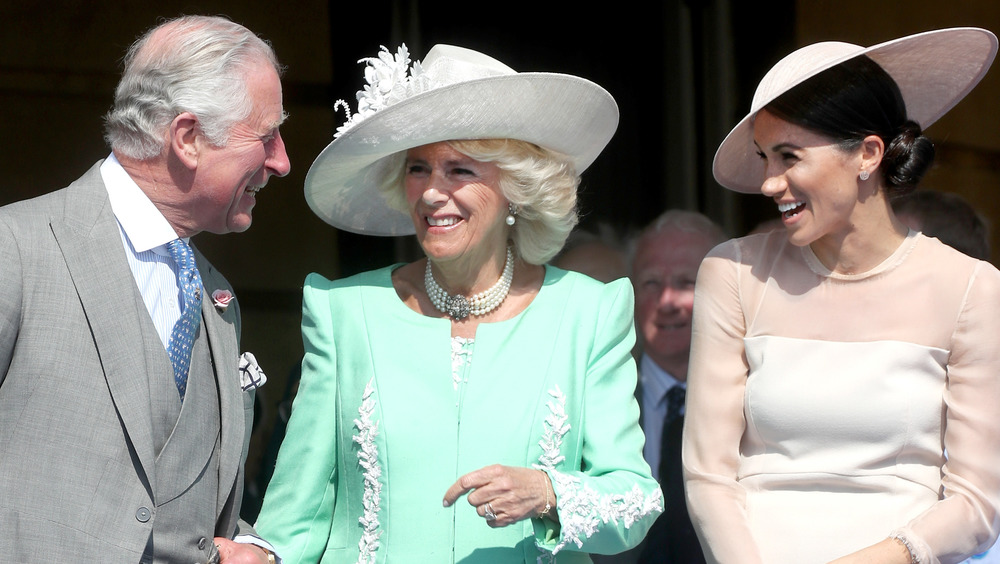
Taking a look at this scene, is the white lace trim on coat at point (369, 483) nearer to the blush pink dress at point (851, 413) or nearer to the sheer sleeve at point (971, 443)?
the blush pink dress at point (851, 413)

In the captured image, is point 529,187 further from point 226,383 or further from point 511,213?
point 226,383

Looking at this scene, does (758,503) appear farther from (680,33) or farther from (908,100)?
(680,33)

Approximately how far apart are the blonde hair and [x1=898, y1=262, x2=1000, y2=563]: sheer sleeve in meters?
1.04

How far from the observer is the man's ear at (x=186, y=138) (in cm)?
271

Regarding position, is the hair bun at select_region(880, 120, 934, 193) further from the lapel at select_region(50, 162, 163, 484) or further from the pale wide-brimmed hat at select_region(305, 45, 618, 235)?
the lapel at select_region(50, 162, 163, 484)

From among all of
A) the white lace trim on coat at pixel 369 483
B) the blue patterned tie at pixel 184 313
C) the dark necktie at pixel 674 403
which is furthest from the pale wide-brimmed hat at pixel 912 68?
the blue patterned tie at pixel 184 313

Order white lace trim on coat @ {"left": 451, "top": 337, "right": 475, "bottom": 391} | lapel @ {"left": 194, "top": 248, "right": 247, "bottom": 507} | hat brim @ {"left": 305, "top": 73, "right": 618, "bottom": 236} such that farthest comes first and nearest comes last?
white lace trim on coat @ {"left": 451, "top": 337, "right": 475, "bottom": 391}
hat brim @ {"left": 305, "top": 73, "right": 618, "bottom": 236}
lapel @ {"left": 194, "top": 248, "right": 247, "bottom": 507}

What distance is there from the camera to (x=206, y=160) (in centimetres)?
277

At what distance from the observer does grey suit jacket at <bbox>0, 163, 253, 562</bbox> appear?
2.39m

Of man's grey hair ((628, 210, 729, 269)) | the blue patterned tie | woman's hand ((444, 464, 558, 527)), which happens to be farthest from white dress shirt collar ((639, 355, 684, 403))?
the blue patterned tie

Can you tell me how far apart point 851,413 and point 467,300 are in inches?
40.2

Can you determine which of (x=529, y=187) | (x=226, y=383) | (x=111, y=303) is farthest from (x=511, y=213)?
(x=111, y=303)

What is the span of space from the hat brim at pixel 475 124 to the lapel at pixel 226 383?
51 centimetres

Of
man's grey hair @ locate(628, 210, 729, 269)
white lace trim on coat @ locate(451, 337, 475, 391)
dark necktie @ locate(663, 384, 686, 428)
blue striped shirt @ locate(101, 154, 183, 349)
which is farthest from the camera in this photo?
man's grey hair @ locate(628, 210, 729, 269)
